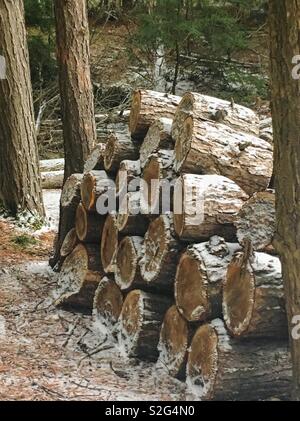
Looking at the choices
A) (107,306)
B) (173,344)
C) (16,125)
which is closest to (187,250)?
(173,344)

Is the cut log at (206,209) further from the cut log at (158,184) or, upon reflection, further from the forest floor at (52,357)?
the forest floor at (52,357)

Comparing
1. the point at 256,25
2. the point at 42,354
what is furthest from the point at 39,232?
the point at 256,25

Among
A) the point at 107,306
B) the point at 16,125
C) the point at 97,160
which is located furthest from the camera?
the point at 16,125

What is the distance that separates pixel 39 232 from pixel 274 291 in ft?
14.4

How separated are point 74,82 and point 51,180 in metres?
3.12

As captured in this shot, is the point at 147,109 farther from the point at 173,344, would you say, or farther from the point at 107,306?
the point at 173,344

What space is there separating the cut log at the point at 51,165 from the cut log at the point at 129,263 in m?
5.34

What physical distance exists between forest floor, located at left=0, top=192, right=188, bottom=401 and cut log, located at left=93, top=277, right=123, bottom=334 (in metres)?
0.10

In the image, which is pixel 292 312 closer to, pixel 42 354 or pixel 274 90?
pixel 274 90

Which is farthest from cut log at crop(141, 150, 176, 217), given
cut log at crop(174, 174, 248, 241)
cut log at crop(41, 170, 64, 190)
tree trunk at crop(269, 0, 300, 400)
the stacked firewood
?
cut log at crop(41, 170, 64, 190)

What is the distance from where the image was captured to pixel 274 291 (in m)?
3.41

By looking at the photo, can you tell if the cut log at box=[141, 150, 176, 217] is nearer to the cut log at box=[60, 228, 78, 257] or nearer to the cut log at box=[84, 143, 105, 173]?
the cut log at box=[84, 143, 105, 173]

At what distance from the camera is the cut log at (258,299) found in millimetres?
3404

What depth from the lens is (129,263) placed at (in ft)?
15.1
